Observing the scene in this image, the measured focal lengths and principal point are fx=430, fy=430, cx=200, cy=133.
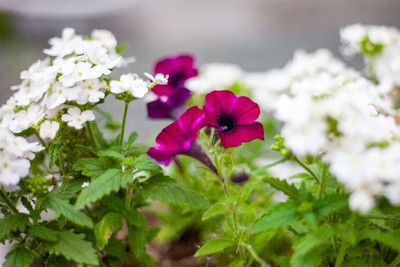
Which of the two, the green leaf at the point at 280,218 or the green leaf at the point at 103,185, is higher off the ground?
the green leaf at the point at 103,185

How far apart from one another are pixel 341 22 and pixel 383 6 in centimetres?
34

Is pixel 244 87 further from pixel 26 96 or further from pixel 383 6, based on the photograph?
pixel 383 6

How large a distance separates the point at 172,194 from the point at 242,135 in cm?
Answer: 15

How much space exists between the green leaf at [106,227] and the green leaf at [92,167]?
85 millimetres

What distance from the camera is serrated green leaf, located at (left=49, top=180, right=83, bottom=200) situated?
639mm

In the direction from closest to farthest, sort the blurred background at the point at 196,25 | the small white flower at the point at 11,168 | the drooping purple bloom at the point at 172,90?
1. the small white flower at the point at 11,168
2. the drooping purple bloom at the point at 172,90
3. the blurred background at the point at 196,25

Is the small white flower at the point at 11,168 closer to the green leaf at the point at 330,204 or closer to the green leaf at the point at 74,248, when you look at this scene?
the green leaf at the point at 74,248

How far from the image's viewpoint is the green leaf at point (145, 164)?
638 millimetres

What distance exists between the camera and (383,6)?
9.34ft

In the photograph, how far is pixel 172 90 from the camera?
2.69 ft

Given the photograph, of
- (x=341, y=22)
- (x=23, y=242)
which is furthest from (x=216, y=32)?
(x=23, y=242)

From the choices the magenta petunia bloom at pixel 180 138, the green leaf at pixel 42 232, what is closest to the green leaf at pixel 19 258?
the green leaf at pixel 42 232

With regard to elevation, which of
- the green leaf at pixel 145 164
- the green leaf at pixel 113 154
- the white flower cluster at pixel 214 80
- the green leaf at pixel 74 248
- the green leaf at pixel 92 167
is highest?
the green leaf at pixel 113 154

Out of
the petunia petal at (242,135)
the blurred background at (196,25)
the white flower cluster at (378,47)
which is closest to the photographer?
the petunia petal at (242,135)
